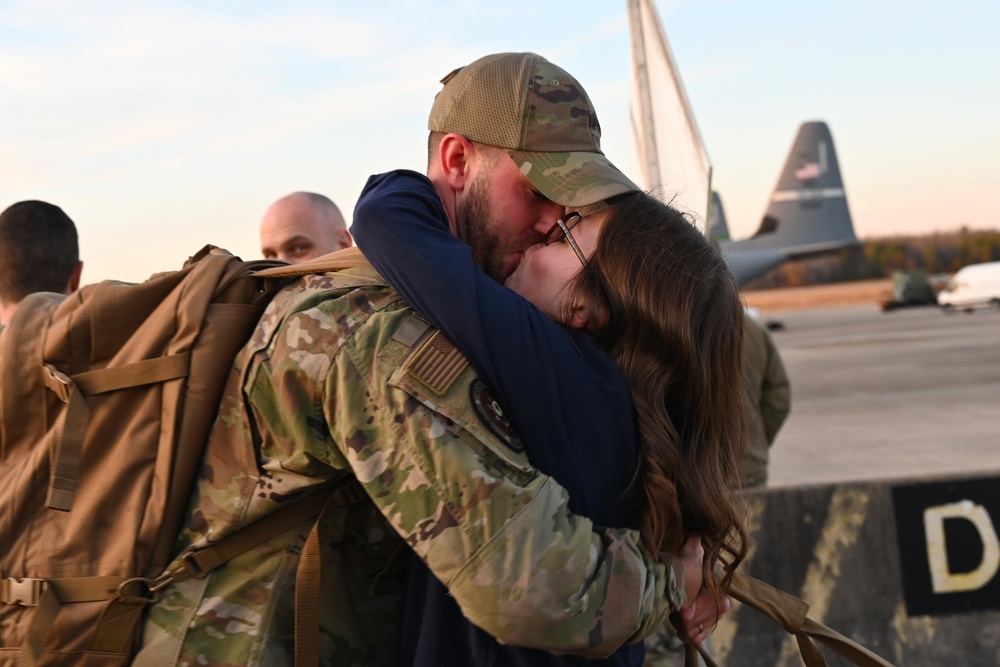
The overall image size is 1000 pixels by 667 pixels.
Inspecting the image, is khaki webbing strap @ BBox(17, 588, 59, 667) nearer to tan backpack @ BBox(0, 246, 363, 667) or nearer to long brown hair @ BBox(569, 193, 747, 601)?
tan backpack @ BBox(0, 246, 363, 667)

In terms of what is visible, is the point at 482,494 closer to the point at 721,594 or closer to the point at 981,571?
the point at 721,594

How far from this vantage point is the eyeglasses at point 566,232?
195cm

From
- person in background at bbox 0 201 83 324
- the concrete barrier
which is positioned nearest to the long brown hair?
person in background at bbox 0 201 83 324

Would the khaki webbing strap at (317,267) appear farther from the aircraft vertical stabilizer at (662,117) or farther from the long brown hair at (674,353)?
the aircraft vertical stabilizer at (662,117)

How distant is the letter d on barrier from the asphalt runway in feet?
0.57

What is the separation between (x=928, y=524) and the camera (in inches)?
181

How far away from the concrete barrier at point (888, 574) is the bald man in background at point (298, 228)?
2494 millimetres

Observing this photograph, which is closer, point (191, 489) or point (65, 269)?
point (191, 489)

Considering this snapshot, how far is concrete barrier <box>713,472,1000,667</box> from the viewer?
460cm

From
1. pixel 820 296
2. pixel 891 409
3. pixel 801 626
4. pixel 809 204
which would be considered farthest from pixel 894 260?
pixel 801 626

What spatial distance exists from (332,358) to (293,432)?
0.14m

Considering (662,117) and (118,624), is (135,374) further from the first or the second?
(662,117)

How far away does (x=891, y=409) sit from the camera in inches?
640

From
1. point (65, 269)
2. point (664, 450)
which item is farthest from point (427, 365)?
point (65, 269)
